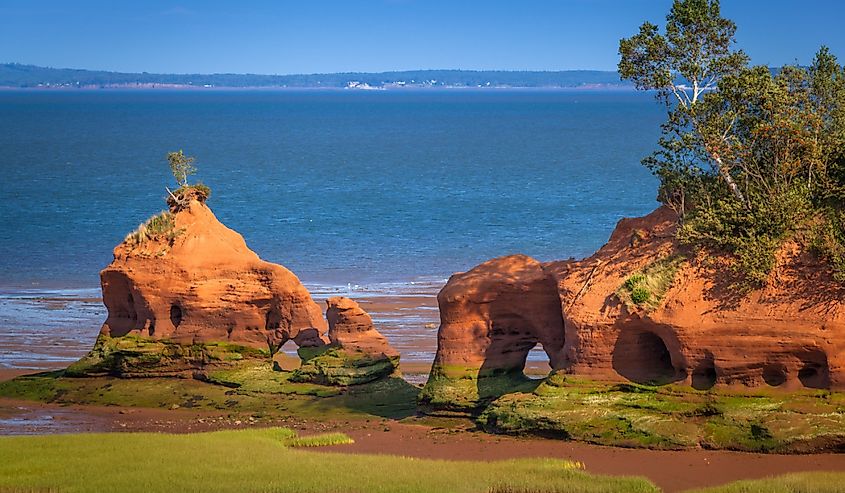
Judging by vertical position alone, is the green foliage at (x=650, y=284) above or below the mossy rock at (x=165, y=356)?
above

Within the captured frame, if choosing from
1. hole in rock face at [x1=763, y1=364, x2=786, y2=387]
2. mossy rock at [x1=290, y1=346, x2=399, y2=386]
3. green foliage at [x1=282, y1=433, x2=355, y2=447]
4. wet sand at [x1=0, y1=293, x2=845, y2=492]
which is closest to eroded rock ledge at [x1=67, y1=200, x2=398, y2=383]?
mossy rock at [x1=290, y1=346, x2=399, y2=386]

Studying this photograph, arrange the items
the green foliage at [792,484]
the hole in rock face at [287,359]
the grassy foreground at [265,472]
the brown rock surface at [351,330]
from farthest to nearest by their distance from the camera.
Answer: the hole in rock face at [287,359] → the brown rock surface at [351,330] → the grassy foreground at [265,472] → the green foliage at [792,484]

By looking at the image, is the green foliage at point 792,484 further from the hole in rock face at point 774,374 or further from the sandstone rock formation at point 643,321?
the hole in rock face at point 774,374

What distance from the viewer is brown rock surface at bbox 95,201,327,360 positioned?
120 feet

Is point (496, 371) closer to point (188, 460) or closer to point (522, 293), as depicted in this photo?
point (522, 293)

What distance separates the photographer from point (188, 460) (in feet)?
90.6

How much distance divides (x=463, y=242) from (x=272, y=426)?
41238 mm

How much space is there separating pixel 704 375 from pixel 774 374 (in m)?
1.46

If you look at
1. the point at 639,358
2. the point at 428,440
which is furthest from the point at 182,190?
the point at 639,358

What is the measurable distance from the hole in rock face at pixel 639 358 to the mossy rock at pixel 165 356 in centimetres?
1181

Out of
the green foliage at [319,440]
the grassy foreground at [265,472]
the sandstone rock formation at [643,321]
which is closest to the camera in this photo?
the grassy foreground at [265,472]

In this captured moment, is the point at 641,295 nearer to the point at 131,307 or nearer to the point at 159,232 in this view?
the point at 159,232

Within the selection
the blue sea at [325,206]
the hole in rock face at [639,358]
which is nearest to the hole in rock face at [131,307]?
the blue sea at [325,206]

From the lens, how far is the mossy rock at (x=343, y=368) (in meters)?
35.7
